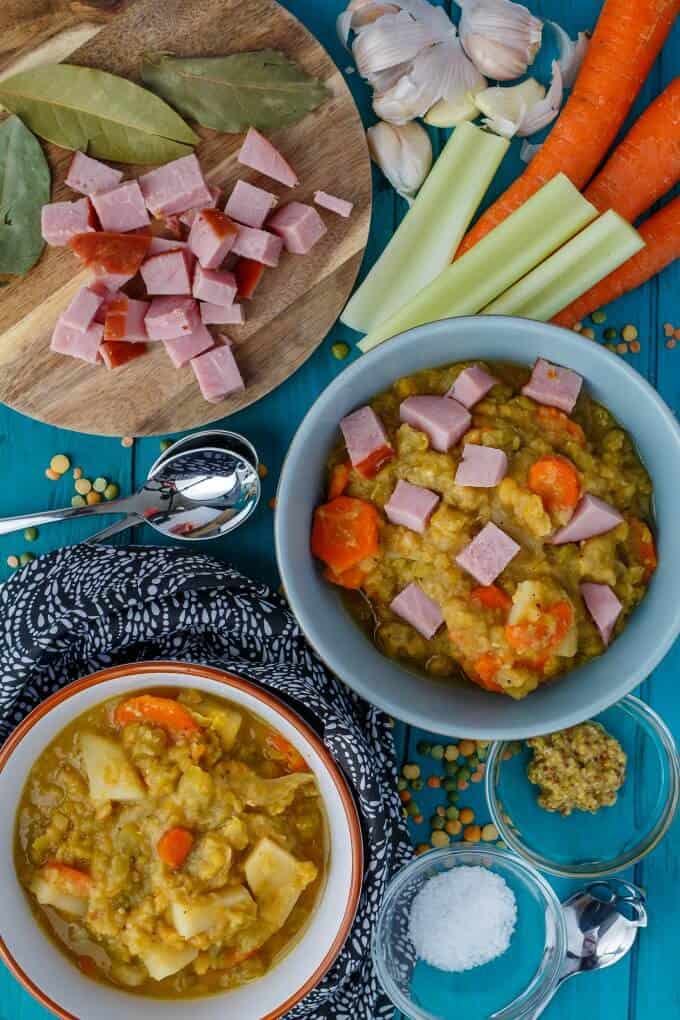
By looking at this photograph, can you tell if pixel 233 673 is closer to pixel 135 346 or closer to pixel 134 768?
pixel 134 768

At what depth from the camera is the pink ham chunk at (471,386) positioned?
89.4 inches

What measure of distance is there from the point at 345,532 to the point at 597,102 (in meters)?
1.44

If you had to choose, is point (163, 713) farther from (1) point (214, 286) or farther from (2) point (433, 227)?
(2) point (433, 227)

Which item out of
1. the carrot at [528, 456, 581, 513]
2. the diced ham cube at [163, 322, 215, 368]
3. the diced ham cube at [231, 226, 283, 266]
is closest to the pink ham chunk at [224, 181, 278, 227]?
the diced ham cube at [231, 226, 283, 266]

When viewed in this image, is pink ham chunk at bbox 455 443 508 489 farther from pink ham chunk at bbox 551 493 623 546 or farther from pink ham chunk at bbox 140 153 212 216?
pink ham chunk at bbox 140 153 212 216

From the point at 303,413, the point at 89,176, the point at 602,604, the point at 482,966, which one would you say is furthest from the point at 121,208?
the point at 482,966

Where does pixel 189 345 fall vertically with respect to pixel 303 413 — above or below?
above

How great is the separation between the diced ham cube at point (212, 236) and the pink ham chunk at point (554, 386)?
88cm

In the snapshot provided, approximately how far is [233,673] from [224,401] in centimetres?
77

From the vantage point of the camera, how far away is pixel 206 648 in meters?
2.66

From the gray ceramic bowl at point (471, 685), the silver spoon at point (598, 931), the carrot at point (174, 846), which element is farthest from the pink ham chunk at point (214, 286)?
the silver spoon at point (598, 931)

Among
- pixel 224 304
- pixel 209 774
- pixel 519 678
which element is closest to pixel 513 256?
pixel 224 304

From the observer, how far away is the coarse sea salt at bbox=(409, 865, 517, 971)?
8.57ft

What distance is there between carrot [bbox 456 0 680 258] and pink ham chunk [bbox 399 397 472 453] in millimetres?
702
